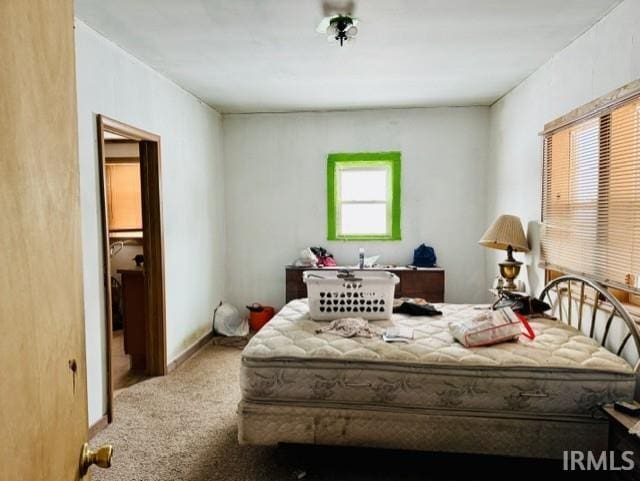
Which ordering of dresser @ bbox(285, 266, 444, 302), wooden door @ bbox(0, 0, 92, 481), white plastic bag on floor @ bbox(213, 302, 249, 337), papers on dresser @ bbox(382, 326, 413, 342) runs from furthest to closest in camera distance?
1. white plastic bag on floor @ bbox(213, 302, 249, 337)
2. dresser @ bbox(285, 266, 444, 302)
3. papers on dresser @ bbox(382, 326, 413, 342)
4. wooden door @ bbox(0, 0, 92, 481)

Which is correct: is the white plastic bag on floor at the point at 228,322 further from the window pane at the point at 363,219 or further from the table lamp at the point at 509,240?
the table lamp at the point at 509,240

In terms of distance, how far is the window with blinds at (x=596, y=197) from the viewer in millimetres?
2283

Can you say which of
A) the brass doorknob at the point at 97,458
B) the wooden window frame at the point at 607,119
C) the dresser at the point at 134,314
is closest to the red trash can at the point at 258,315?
the dresser at the point at 134,314

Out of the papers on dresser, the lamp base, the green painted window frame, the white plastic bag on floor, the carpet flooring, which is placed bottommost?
the carpet flooring

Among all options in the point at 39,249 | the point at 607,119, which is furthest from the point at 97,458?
the point at 607,119

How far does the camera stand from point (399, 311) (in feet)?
10.3

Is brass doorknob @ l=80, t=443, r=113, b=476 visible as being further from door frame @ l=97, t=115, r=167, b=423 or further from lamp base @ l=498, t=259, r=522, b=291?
lamp base @ l=498, t=259, r=522, b=291

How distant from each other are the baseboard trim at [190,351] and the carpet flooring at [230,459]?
0.72m

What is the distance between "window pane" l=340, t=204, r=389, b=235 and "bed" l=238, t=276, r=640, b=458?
2.86 m

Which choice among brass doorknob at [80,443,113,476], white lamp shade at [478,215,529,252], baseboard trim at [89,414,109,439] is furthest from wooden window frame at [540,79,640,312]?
baseboard trim at [89,414,109,439]

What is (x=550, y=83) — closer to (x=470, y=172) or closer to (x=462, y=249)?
(x=470, y=172)

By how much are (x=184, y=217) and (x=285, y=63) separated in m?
1.71

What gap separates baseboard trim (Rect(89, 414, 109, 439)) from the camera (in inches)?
105

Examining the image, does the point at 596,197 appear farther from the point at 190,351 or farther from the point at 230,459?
the point at 190,351
